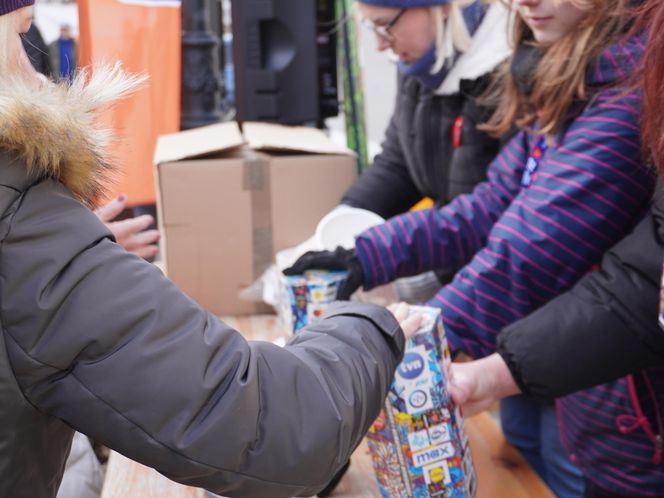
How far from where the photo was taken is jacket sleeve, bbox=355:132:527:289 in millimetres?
1929

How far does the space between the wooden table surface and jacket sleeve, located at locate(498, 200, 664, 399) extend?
0.16m

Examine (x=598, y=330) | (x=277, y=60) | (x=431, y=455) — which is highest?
(x=277, y=60)

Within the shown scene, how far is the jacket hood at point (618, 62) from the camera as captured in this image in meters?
1.51

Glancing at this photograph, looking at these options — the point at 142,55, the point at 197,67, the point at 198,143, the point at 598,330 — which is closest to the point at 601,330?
the point at 598,330

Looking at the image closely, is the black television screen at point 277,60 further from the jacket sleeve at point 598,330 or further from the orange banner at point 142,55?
the jacket sleeve at point 598,330

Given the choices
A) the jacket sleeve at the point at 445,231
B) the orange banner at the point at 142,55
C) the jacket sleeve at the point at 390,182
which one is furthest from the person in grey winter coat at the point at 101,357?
the orange banner at the point at 142,55

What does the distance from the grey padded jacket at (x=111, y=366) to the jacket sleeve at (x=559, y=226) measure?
68cm

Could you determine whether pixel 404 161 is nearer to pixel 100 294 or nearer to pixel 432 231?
pixel 432 231

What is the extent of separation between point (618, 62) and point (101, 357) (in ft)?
3.62

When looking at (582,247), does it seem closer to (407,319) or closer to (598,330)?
(598,330)

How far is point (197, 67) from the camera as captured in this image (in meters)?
4.30

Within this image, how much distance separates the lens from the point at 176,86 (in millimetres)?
4188

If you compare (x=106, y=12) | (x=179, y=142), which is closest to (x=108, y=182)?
(x=179, y=142)

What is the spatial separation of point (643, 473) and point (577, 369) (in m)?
0.34
